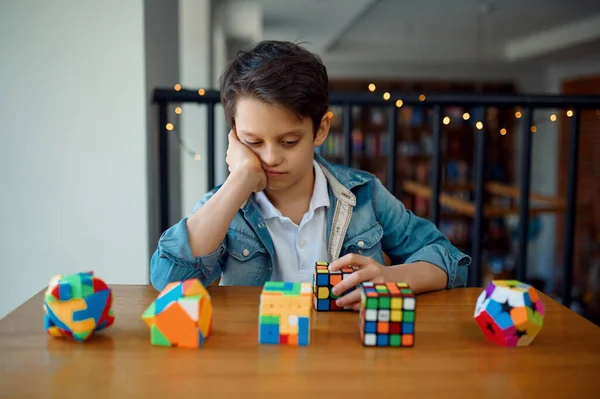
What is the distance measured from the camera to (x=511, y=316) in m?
0.75

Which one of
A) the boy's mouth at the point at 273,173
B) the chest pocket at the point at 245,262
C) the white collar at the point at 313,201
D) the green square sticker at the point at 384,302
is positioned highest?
the boy's mouth at the point at 273,173

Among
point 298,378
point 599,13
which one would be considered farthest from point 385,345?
point 599,13

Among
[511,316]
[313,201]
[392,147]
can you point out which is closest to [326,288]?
[511,316]

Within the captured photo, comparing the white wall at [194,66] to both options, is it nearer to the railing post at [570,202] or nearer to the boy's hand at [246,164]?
the railing post at [570,202]

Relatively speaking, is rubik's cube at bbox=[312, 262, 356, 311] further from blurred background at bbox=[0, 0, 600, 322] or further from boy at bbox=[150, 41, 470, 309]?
blurred background at bbox=[0, 0, 600, 322]

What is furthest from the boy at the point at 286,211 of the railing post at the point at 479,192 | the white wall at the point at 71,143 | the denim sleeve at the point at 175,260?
the white wall at the point at 71,143

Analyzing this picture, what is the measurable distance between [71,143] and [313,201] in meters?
0.86

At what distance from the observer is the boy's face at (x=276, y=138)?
3.51ft

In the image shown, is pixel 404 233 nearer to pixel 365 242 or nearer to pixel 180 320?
pixel 365 242

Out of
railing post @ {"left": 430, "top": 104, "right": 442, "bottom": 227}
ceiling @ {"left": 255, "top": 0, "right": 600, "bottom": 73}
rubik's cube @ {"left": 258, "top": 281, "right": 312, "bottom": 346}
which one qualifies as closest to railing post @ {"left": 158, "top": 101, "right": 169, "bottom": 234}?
railing post @ {"left": 430, "top": 104, "right": 442, "bottom": 227}

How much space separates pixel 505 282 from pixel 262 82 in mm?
560

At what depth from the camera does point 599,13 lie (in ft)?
18.8

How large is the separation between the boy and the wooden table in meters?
0.18

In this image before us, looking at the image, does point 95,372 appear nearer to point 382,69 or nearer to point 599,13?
point 599,13
